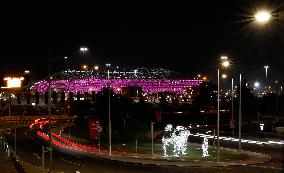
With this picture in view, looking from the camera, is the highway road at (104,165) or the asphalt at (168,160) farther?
the asphalt at (168,160)

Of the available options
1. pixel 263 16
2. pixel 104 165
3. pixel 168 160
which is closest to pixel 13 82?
pixel 168 160

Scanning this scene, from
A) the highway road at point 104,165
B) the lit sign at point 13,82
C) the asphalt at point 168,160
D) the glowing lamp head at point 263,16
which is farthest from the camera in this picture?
the lit sign at point 13,82

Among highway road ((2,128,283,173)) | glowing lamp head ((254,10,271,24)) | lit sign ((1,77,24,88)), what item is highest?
lit sign ((1,77,24,88))

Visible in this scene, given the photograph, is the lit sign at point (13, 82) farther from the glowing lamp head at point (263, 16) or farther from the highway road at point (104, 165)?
the glowing lamp head at point (263, 16)

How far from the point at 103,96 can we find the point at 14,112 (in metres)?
57.1

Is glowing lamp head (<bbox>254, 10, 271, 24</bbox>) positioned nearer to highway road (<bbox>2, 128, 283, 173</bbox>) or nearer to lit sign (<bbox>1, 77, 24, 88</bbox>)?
highway road (<bbox>2, 128, 283, 173</bbox>)

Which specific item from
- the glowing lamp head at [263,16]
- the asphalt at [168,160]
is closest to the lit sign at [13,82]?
the asphalt at [168,160]

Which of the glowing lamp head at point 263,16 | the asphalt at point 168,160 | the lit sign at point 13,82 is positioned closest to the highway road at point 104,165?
the asphalt at point 168,160

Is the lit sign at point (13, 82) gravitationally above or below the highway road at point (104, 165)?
above

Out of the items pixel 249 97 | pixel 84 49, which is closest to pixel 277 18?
pixel 249 97

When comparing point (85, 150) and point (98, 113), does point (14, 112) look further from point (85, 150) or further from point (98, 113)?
point (85, 150)

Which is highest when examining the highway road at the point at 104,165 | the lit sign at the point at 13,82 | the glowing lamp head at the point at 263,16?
the lit sign at the point at 13,82

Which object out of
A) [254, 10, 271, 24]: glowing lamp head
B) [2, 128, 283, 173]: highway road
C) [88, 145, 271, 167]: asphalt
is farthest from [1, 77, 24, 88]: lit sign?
[254, 10, 271, 24]: glowing lamp head

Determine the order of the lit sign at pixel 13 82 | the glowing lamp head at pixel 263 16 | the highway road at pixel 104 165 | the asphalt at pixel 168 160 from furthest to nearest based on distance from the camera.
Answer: the lit sign at pixel 13 82, the asphalt at pixel 168 160, the highway road at pixel 104 165, the glowing lamp head at pixel 263 16
